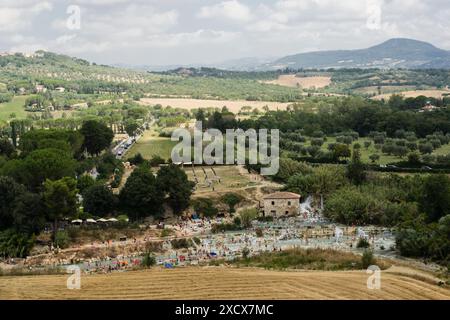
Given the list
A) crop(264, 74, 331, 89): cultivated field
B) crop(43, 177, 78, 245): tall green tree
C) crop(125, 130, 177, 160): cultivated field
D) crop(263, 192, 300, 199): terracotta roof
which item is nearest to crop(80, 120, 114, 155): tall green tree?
crop(125, 130, 177, 160): cultivated field

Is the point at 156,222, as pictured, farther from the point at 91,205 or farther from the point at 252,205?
the point at 252,205

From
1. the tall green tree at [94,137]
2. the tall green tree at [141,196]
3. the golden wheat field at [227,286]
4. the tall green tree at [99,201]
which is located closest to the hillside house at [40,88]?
the tall green tree at [94,137]

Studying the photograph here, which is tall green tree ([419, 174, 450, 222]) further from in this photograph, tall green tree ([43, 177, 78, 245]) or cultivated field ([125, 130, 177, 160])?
cultivated field ([125, 130, 177, 160])
